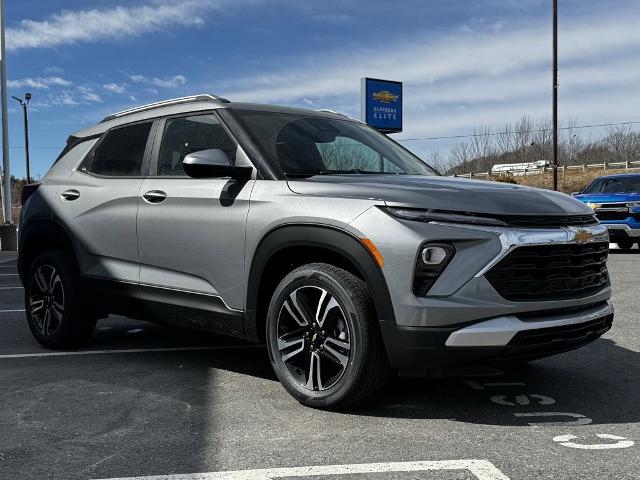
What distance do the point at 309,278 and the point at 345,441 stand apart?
0.90 metres

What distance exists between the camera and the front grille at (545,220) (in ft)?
11.7

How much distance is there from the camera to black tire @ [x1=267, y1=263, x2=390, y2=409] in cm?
365

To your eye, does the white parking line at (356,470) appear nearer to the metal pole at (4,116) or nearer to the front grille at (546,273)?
the front grille at (546,273)

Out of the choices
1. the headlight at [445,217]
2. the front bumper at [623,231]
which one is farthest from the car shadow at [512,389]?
the front bumper at [623,231]

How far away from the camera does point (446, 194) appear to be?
362 cm

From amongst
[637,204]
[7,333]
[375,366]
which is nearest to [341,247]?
[375,366]

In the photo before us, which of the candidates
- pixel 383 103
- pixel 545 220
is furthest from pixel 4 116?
pixel 545 220

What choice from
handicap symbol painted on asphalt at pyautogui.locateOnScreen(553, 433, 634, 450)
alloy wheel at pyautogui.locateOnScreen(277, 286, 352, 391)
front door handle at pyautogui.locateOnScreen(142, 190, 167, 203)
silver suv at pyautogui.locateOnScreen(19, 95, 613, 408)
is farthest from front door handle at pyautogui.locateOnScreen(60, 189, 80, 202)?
handicap symbol painted on asphalt at pyautogui.locateOnScreen(553, 433, 634, 450)

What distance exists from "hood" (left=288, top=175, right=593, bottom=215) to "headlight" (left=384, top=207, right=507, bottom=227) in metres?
0.03

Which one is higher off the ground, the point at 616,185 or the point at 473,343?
the point at 616,185

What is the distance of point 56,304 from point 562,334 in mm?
3847

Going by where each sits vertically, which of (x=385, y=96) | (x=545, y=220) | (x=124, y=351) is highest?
(x=385, y=96)

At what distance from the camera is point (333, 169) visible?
4523 millimetres

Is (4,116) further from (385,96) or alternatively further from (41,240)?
(41,240)
